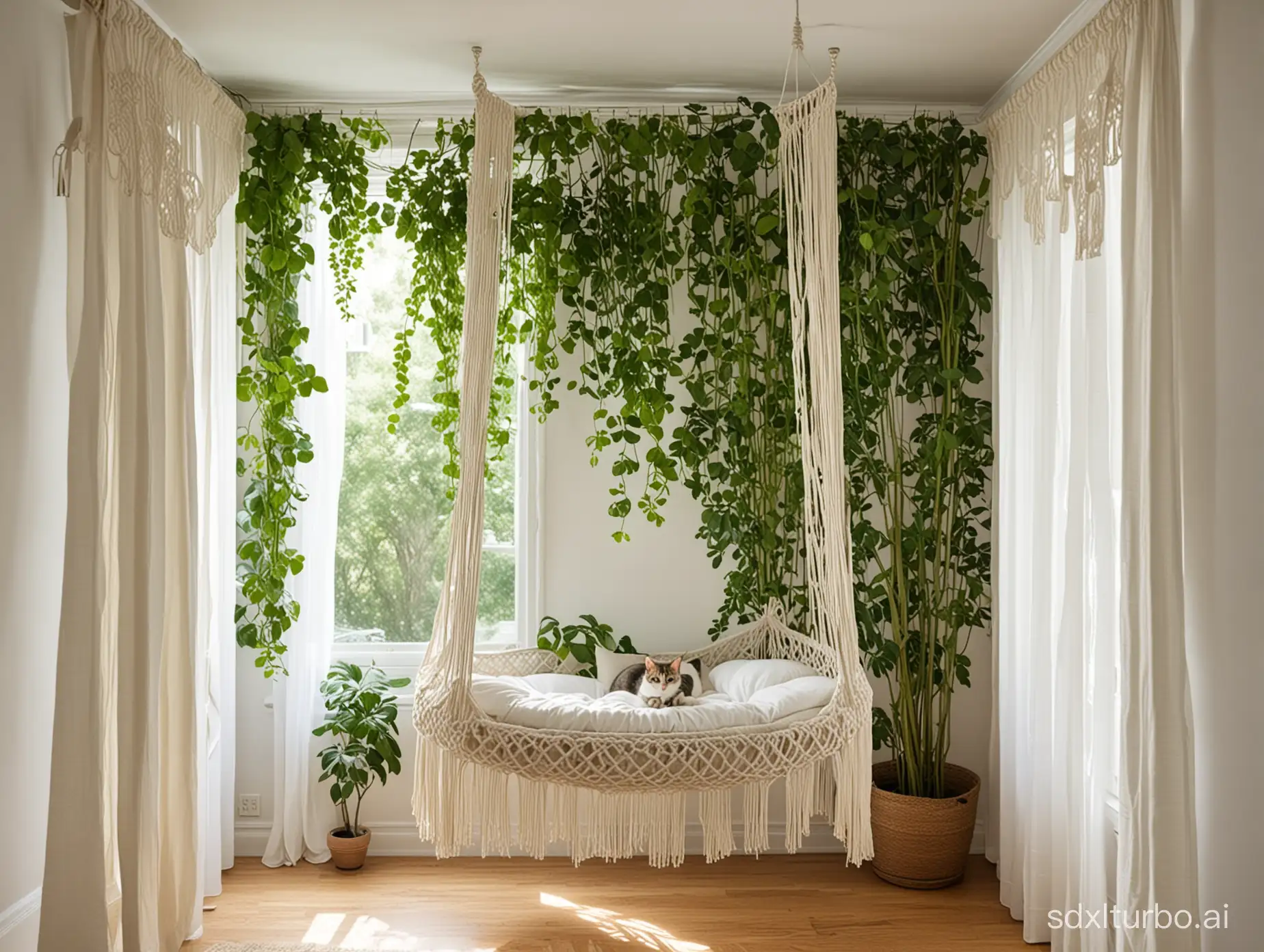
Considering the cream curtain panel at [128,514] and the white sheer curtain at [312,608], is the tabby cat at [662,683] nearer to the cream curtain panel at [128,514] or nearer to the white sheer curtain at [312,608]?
the white sheer curtain at [312,608]

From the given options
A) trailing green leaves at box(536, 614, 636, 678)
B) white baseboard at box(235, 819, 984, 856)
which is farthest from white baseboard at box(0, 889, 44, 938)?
trailing green leaves at box(536, 614, 636, 678)

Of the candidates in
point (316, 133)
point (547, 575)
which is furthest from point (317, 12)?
point (547, 575)

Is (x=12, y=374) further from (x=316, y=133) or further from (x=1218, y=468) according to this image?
(x=1218, y=468)

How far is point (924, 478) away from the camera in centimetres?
328

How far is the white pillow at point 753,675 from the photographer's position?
9.61 feet

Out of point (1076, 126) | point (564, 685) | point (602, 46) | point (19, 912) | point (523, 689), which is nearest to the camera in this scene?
point (19, 912)

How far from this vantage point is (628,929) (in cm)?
283

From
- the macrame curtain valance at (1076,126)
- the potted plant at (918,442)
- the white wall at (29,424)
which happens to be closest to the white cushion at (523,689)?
the potted plant at (918,442)

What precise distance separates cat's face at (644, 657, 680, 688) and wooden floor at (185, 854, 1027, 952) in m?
0.65

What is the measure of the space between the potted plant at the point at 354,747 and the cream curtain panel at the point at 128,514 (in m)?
0.53

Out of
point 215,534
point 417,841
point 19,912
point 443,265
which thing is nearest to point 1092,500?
point 443,265

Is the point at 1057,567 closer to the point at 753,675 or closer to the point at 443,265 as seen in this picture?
the point at 753,675

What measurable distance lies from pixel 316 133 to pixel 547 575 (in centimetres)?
156

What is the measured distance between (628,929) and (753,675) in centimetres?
77
